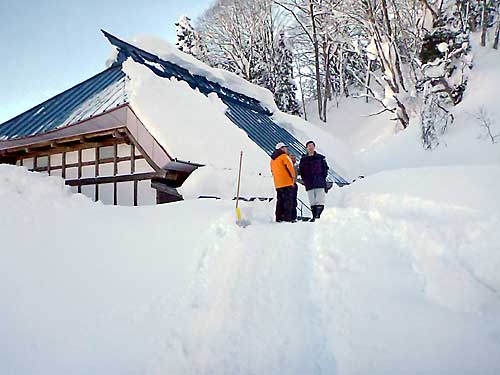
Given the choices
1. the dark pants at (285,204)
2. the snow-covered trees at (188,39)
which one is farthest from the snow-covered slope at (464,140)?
the snow-covered trees at (188,39)

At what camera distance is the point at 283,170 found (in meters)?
7.27

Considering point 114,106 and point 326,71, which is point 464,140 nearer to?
point 114,106

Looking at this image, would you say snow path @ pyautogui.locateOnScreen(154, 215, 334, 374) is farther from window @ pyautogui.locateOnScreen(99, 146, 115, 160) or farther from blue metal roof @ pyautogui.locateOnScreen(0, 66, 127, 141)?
blue metal roof @ pyautogui.locateOnScreen(0, 66, 127, 141)

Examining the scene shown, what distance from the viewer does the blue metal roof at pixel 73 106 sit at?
10672 mm

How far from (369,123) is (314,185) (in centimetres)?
1965

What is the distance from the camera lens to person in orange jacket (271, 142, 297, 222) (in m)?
7.24

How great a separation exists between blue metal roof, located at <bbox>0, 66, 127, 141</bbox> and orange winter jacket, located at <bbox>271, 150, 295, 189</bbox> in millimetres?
4764

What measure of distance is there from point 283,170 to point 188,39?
86.0 feet

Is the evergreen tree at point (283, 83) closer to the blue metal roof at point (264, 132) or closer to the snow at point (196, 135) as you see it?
the blue metal roof at point (264, 132)

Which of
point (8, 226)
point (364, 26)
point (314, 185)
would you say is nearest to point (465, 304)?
point (314, 185)

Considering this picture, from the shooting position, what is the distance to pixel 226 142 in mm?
10562

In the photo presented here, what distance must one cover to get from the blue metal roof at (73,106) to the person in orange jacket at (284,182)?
15.7 feet

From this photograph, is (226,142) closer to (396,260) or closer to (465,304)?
(396,260)

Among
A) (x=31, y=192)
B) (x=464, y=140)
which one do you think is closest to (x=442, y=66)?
(x=464, y=140)
